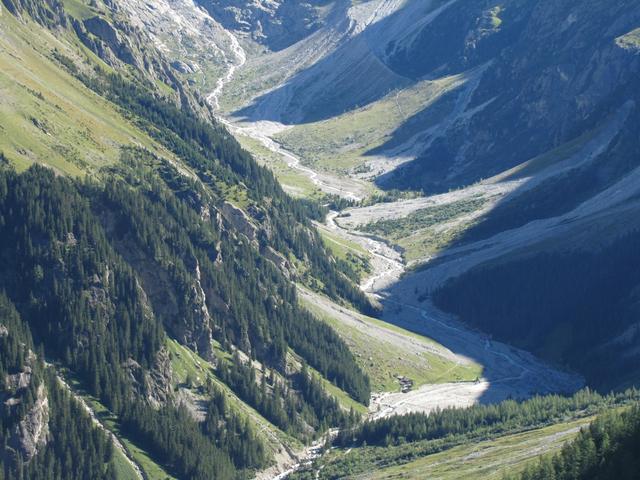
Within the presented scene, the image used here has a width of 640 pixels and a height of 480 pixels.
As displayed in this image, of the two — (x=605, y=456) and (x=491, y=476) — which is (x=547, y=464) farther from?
(x=491, y=476)

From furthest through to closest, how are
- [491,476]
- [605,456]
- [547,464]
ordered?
1. [491,476]
2. [547,464]
3. [605,456]

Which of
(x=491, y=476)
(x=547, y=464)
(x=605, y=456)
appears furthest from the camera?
(x=491, y=476)

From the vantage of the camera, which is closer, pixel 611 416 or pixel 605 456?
pixel 605 456

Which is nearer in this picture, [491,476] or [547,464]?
[547,464]

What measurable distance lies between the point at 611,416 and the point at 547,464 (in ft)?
38.0

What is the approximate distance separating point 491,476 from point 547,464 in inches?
1164

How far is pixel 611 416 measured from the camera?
175 metres

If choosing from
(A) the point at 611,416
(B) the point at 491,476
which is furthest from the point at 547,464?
(B) the point at 491,476

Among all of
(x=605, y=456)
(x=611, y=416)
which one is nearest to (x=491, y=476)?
(x=611, y=416)

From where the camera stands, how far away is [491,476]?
198125 millimetres

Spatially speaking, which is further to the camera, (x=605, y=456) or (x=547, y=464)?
(x=547, y=464)

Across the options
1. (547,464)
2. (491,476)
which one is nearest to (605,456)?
(547,464)

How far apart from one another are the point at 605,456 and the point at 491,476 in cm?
4431
